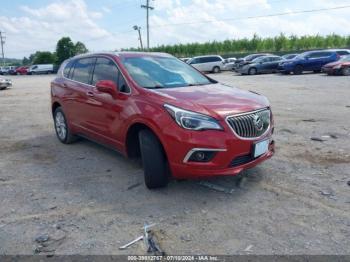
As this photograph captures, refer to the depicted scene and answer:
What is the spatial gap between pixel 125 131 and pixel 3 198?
1.72m

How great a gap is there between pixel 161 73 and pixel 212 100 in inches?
47.6

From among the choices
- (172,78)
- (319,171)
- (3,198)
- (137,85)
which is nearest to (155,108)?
(137,85)

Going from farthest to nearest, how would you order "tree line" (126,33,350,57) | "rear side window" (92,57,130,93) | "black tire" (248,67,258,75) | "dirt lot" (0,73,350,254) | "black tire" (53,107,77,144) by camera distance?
"tree line" (126,33,350,57) < "black tire" (248,67,258,75) < "black tire" (53,107,77,144) < "rear side window" (92,57,130,93) < "dirt lot" (0,73,350,254)

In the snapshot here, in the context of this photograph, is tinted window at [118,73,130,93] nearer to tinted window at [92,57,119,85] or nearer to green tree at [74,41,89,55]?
tinted window at [92,57,119,85]

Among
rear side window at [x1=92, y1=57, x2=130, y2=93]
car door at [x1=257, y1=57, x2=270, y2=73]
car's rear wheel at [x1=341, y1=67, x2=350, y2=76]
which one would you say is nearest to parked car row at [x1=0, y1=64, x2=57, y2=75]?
car door at [x1=257, y1=57, x2=270, y2=73]

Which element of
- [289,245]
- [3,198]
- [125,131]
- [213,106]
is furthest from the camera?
[125,131]

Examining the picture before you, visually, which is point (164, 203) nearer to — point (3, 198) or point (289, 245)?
point (289, 245)

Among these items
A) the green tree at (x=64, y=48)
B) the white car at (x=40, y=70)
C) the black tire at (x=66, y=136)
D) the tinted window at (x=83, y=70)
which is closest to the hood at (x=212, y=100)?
the tinted window at (x=83, y=70)

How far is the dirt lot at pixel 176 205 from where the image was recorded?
3.17 m

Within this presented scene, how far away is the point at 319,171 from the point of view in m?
4.80

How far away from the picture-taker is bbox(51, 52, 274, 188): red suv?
381 centimetres

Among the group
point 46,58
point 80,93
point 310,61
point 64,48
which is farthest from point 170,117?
point 46,58

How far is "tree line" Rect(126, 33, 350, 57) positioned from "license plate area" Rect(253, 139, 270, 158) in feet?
159

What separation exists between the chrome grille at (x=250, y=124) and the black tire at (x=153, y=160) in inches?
35.5
